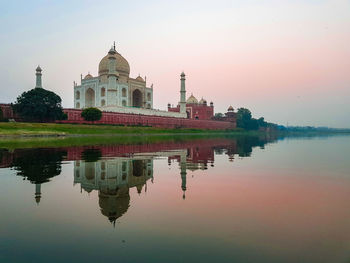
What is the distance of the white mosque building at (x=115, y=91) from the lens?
5541cm

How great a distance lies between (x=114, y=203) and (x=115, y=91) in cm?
5153

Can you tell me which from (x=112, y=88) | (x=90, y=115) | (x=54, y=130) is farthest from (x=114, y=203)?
(x=112, y=88)

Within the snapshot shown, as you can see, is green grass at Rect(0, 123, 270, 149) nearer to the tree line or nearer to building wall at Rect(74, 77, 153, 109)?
the tree line

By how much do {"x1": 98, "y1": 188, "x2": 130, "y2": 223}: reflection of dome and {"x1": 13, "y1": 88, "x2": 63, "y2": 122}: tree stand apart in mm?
36821

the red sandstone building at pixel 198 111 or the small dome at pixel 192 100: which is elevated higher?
the small dome at pixel 192 100

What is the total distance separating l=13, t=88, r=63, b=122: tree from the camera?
129 feet

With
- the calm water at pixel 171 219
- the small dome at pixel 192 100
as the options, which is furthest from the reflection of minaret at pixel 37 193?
the small dome at pixel 192 100

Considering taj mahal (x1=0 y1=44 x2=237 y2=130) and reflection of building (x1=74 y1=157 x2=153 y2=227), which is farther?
taj mahal (x1=0 y1=44 x2=237 y2=130)

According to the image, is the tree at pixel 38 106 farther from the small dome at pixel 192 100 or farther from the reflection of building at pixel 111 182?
the small dome at pixel 192 100

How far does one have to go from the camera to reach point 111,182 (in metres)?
7.80

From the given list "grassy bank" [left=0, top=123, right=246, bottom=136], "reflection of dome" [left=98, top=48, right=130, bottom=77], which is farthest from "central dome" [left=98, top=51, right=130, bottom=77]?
"grassy bank" [left=0, top=123, right=246, bottom=136]

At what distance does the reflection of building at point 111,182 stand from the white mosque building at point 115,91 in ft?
149

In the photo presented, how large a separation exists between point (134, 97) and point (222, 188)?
63.4 metres

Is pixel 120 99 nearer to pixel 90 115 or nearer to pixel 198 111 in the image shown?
pixel 90 115
